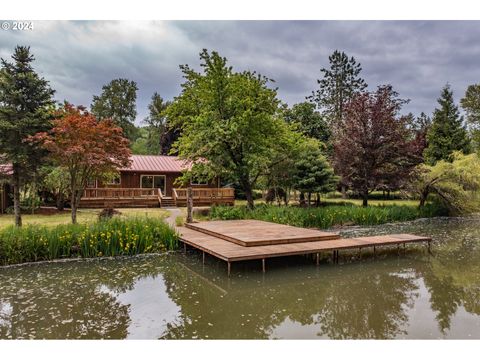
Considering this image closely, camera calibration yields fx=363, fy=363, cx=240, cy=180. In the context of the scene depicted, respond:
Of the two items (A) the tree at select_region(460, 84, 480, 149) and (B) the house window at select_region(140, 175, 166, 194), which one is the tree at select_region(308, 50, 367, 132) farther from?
(B) the house window at select_region(140, 175, 166, 194)

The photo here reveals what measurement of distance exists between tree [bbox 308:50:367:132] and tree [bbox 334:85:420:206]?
14.6m

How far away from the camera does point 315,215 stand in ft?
50.3

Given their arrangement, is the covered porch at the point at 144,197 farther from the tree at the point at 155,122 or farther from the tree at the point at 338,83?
the tree at the point at 155,122

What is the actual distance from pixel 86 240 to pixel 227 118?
319 inches

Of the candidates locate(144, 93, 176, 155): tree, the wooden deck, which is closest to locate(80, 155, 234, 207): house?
the wooden deck

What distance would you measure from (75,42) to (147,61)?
328cm

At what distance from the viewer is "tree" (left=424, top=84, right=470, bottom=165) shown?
24891mm

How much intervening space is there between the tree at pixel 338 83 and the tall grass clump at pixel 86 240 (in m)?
24.8

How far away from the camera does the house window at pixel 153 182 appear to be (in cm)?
2436

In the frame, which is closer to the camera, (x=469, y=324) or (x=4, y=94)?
(x=469, y=324)

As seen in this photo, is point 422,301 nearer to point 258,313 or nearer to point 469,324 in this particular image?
point 469,324

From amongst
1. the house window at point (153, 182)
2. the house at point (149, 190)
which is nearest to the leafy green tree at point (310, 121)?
the house at point (149, 190)
